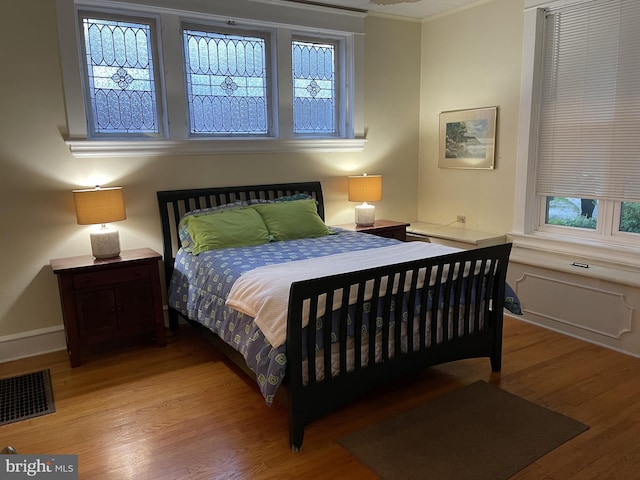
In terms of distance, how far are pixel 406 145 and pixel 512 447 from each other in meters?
3.39

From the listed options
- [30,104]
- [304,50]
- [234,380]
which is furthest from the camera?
[304,50]

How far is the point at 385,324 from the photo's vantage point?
8.25 ft

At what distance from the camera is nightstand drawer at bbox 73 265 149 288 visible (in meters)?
3.17

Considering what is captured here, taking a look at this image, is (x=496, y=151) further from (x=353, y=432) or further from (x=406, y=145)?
(x=353, y=432)

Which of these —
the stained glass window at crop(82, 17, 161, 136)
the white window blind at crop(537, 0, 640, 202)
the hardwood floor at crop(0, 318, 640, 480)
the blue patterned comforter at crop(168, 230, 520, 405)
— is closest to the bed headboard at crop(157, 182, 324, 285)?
the blue patterned comforter at crop(168, 230, 520, 405)

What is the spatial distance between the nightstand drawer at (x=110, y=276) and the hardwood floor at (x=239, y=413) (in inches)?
22.0

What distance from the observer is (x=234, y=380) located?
3023 millimetres

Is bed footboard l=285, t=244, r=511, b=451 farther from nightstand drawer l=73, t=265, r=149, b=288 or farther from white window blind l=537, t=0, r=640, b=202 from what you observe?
nightstand drawer l=73, t=265, r=149, b=288

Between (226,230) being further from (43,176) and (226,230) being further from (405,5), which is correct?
(405,5)

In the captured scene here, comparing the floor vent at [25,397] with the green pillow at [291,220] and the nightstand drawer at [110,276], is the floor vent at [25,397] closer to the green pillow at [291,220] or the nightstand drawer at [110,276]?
the nightstand drawer at [110,276]

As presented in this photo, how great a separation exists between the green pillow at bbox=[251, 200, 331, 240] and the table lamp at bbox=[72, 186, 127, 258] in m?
1.04

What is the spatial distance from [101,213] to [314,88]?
88.1 inches

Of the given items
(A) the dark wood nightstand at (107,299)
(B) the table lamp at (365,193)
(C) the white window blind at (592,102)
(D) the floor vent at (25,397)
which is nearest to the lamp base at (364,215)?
(B) the table lamp at (365,193)

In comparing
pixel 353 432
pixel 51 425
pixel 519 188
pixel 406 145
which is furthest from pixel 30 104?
pixel 519 188
